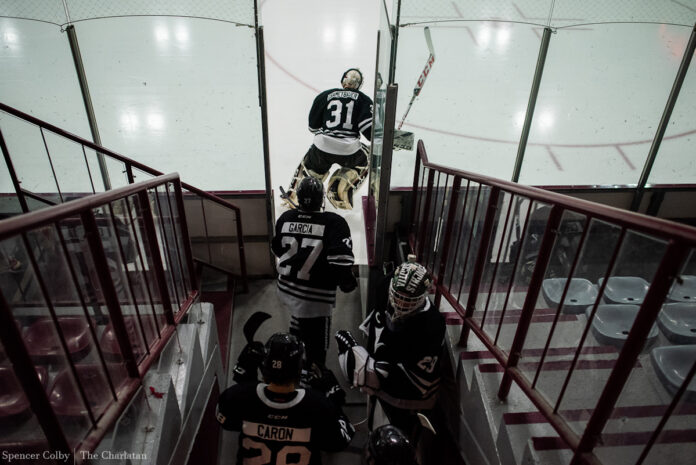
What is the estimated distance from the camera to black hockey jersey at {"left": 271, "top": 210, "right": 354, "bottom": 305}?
2.39m

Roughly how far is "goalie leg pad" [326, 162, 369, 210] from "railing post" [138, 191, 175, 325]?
271 cm

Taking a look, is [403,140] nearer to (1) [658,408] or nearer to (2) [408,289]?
(2) [408,289]

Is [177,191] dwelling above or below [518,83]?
below

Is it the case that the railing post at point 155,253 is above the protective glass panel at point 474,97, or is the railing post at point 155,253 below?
below

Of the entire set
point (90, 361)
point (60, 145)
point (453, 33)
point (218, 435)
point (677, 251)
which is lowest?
point (218, 435)

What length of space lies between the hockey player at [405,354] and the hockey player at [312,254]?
0.49m

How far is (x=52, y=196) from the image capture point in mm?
3293

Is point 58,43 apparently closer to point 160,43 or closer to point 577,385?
point 160,43

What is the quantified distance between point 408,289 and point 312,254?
2.77ft

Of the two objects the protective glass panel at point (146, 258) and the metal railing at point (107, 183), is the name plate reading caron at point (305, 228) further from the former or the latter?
the metal railing at point (107, 183)

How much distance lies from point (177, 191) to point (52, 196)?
215 cm

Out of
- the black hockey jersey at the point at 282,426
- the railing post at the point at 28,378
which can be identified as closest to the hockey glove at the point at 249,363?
the black hockey jersey at the point at 282,426

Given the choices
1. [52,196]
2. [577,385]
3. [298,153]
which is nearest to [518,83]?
[298,153]

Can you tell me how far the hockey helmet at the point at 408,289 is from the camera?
5.85 feet
